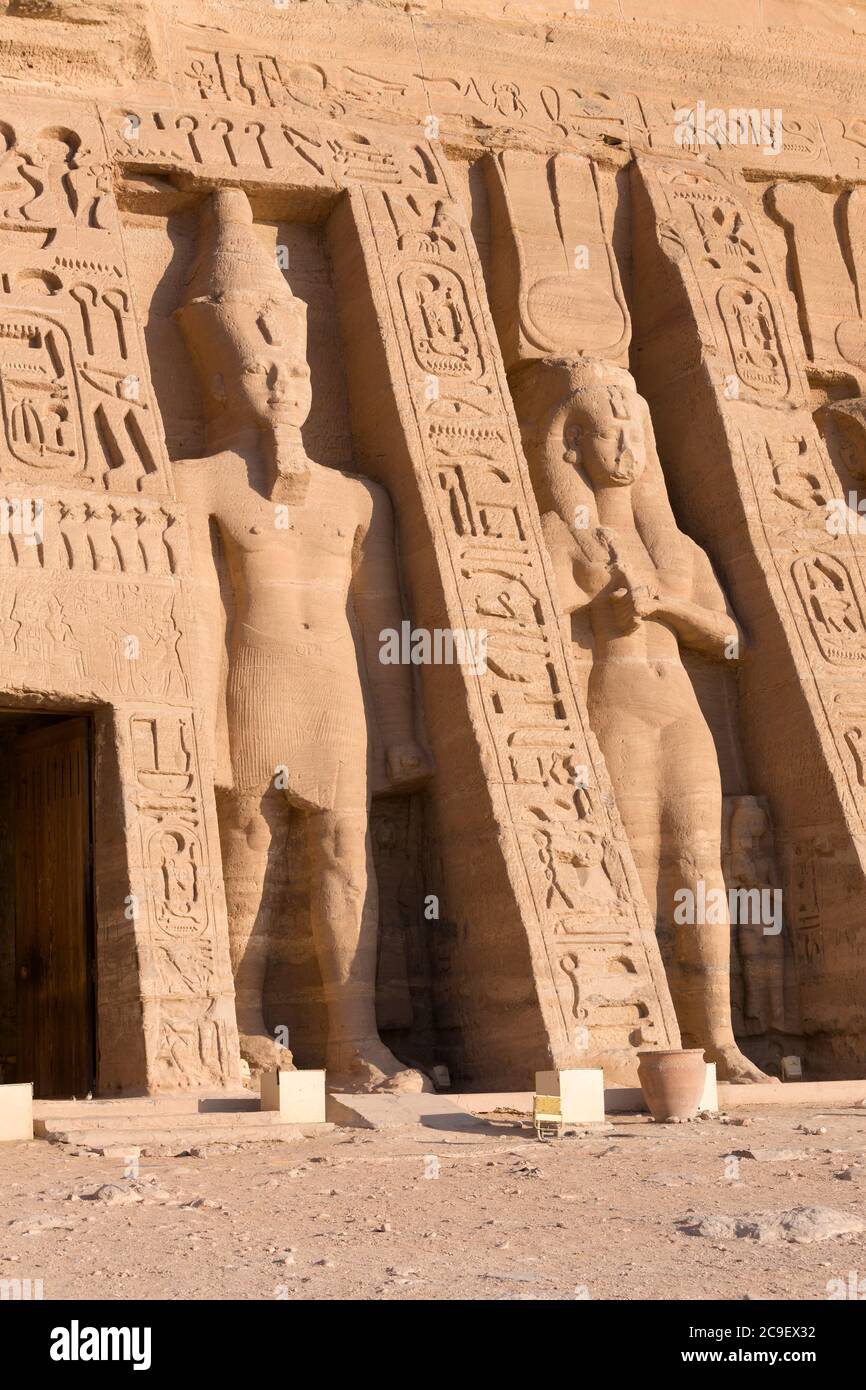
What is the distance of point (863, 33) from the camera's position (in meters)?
13.0

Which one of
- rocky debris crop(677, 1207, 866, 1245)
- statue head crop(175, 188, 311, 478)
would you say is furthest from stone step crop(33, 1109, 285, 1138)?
statue head crop(175, 188, 311, 478)

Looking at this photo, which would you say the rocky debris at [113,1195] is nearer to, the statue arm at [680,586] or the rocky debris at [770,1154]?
the rocky debris at [770,1154]

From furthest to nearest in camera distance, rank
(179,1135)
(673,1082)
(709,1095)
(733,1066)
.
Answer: (733,1066) < (709,1095) < (673,1082) < (179,1135)

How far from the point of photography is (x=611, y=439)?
10.8 m

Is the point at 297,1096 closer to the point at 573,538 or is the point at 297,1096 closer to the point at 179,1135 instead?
the point at 179,1135

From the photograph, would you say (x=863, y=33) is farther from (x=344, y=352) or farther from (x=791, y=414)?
(x=344, y=352)

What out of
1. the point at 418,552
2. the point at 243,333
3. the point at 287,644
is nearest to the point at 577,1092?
the point at 287,644

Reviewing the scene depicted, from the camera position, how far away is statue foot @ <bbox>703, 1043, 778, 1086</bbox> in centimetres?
979

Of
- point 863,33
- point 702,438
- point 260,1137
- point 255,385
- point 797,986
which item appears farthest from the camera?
point 863,33

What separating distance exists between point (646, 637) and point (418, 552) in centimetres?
140

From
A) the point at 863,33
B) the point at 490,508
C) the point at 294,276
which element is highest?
the point at 863,33

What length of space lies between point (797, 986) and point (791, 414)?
338cm

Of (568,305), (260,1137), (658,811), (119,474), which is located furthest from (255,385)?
(260,1137)

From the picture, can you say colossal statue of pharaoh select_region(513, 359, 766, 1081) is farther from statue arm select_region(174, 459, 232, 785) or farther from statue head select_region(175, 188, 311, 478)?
statue arm select_region(174, 459, 232, 785)
